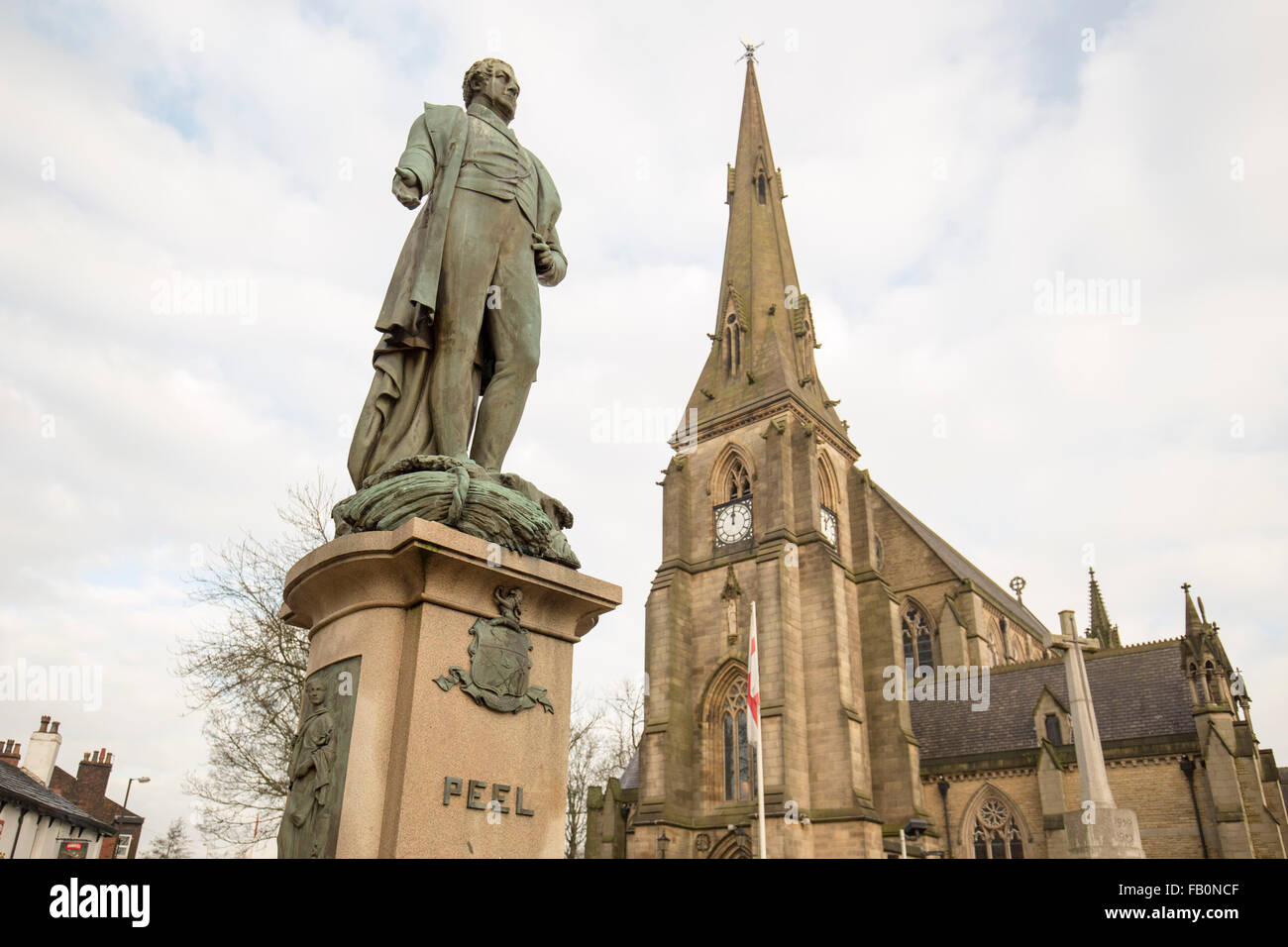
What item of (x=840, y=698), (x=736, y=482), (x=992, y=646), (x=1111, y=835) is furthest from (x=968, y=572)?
(x=1111, y=835)

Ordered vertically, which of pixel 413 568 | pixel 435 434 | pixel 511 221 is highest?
pixel 511 221

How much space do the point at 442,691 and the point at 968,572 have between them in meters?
45.4

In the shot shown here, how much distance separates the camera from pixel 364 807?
3.47 m

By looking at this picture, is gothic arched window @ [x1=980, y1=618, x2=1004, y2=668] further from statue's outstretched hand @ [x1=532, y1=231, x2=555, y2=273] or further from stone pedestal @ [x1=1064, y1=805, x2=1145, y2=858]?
statue's outstretched hand @ [x1=532, y1=231, x2=555, y2=273]

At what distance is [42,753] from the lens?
28.9 m

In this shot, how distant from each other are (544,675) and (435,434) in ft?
4.78

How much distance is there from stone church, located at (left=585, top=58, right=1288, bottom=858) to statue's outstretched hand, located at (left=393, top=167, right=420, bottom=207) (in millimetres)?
21833

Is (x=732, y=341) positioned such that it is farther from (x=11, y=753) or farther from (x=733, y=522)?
(x=11, y=753)

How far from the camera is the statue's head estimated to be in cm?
528

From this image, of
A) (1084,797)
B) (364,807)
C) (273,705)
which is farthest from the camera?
(273,705)
